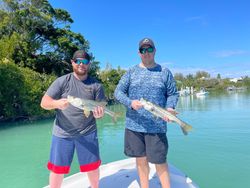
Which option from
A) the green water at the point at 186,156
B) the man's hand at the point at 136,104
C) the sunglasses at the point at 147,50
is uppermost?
the sunglasses at the point at 147,50

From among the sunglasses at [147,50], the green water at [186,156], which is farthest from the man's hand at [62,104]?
the green water at [186,156]

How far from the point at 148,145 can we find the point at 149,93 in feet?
2.12

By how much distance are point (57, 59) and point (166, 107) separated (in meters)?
25.2

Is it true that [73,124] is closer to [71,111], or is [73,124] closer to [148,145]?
[71,111]

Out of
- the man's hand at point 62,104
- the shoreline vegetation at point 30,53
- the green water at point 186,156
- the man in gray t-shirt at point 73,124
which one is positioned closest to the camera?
the man's hand at point 62,104

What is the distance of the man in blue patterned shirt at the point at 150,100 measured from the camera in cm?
334

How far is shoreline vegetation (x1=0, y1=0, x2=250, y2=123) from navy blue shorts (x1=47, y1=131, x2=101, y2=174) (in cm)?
1624

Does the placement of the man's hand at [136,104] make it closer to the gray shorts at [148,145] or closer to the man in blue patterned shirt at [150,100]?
the man in blue patterned shirt at [150,100]

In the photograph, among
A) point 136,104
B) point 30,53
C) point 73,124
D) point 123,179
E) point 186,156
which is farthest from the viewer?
point 30,53

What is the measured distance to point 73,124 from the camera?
3320mm

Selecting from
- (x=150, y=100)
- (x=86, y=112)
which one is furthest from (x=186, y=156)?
(x=86, y=112)

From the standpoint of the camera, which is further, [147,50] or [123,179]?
[123,179]

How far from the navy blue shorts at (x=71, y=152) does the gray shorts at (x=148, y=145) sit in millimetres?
438

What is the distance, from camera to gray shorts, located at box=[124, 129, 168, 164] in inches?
131
